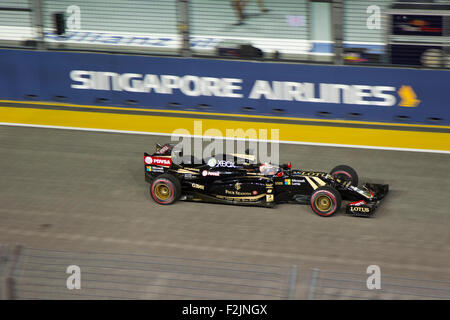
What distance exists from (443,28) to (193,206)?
5.30m

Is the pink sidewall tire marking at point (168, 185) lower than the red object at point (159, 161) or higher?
lower

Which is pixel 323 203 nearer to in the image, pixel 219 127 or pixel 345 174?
pixel 345 174

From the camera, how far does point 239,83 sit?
42.2 ft

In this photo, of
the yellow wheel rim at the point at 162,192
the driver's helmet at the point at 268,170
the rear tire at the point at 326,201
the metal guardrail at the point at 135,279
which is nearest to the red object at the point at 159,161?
the yellow wheel rim at the point at 162,192

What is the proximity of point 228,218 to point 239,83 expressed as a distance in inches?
150

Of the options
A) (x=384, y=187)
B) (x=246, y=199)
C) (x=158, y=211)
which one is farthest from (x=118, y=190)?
(x=384, y=187)

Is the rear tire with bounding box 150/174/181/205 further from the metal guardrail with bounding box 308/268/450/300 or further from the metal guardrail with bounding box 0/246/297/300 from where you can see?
the metal guardrail with bounding box 308/268/450/300

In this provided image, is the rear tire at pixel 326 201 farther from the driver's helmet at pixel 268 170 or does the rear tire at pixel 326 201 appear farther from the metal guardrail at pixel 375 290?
the metal guardrail at pixel 375 290

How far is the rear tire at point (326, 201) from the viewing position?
948cm

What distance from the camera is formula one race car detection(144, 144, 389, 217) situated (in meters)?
9.62

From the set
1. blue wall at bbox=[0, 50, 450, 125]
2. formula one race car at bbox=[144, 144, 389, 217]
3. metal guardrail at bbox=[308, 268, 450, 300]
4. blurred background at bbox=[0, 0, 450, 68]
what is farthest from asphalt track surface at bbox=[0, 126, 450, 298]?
blurred background at bbox=[0, 0, 450, 68]

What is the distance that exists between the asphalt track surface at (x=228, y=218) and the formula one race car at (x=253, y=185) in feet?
0.49

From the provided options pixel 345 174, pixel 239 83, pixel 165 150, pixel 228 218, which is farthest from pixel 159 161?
pixel 239 83

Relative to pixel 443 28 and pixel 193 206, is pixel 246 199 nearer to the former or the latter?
pixel 193 206
